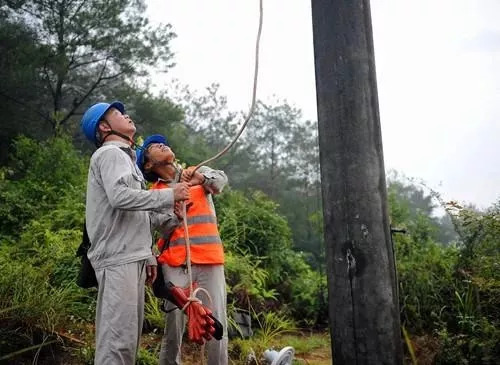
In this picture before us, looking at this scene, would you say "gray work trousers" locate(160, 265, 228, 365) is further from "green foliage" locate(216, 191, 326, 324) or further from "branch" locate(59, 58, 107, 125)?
"branch" locate(59, 58, 107, 125)

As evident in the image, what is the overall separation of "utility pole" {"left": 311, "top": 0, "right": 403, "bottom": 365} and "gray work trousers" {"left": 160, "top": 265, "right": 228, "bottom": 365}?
4.27 ft

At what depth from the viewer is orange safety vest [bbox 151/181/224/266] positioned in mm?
3055

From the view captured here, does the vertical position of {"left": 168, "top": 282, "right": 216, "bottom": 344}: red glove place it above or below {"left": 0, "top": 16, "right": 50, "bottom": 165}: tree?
below

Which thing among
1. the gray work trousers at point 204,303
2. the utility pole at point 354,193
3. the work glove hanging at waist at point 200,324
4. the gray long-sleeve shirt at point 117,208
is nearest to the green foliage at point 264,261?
the gray work trousers at point 204,303

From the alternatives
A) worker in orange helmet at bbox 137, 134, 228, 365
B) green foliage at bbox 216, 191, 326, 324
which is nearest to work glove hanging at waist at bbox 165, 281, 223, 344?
worker in orange helmet at bbox 137, 134, 228, 365

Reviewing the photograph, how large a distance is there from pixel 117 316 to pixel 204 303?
909mm

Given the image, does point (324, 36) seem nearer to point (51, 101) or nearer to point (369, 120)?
point (369, 120)

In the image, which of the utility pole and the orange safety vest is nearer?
the utility pole

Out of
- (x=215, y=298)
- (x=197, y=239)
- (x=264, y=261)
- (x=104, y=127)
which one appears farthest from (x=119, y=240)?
(x=264, y=261)

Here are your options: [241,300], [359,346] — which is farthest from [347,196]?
[241,300]

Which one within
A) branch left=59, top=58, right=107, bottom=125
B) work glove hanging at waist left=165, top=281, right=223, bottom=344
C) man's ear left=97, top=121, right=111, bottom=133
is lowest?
work glove hanging at waist left=165, top=281, right=223, bottom=344

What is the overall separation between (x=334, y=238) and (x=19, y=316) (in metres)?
3.07

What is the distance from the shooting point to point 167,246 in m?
3.17

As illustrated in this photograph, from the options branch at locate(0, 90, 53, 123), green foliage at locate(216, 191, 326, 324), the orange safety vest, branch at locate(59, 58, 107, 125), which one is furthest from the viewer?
branch at locate(59, 58, 107, 125)
